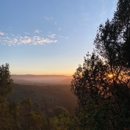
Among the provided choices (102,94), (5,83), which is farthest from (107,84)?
(5,83)

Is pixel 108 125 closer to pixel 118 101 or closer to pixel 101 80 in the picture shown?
pixel 118 101

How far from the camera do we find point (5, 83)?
97.1 feet

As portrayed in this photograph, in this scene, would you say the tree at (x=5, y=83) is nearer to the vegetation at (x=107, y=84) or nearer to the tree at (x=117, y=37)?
the vegetation at (x=107, y=84)

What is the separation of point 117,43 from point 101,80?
13.2 feet

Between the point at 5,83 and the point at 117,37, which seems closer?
the point at 117,37

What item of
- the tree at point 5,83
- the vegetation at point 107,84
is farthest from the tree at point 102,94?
the tree at point 5,83

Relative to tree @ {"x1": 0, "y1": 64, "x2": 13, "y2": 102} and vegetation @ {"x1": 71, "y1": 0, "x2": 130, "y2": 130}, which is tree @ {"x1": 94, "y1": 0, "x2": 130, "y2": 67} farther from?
tree @ {"x1": 0, "y1": 64, "x2": 13, "y2": 102}

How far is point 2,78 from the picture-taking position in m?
29.4

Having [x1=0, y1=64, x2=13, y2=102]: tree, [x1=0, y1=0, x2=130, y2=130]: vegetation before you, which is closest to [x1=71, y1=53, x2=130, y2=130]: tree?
[x1=0, y1=0, x2=130, y2=130]: vegetation

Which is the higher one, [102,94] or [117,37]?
[117,37]

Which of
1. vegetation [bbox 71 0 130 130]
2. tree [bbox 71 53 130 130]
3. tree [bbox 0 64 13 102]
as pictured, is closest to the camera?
tree [bbox 71 53 130 130]

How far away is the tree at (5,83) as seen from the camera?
Answer: 2923 centimetres

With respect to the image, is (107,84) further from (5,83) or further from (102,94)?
(5,83)

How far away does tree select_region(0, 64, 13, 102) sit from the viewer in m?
29.2
